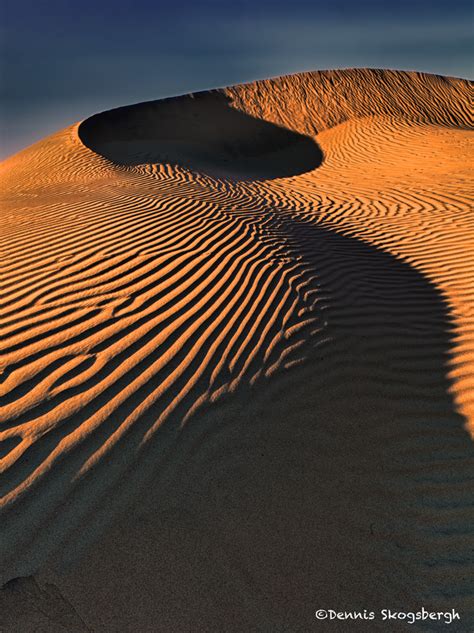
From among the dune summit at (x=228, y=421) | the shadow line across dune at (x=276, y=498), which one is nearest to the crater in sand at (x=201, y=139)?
the dune summit at (x=228, y=421)

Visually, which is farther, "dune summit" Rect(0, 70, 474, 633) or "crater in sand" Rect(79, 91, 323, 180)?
"crater in sand" Rect(79, 91, 323, 180)

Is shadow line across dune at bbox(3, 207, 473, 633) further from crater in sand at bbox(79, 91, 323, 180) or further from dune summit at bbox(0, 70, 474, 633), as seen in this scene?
crater in sand at bbox(79, 91, 323, 180)

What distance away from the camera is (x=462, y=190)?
8.59 m

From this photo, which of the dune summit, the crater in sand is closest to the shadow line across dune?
the dune summit

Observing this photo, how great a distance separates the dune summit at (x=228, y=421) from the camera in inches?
88.5

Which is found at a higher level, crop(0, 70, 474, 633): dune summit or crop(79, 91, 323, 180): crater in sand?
crop(79, 91, 323, 180): crater in sand

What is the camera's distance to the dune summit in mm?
2248

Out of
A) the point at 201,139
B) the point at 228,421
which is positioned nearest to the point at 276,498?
the point at 228,421

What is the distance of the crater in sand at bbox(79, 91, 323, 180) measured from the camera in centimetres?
1555

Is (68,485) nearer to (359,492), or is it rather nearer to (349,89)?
(359,492)

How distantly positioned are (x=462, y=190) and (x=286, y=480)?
26.6 feet

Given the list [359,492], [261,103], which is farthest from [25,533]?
[261,103]

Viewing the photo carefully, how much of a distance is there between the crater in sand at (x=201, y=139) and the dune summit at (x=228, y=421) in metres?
9.24

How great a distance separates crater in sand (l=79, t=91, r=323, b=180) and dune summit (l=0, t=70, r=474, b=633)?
9.24m
